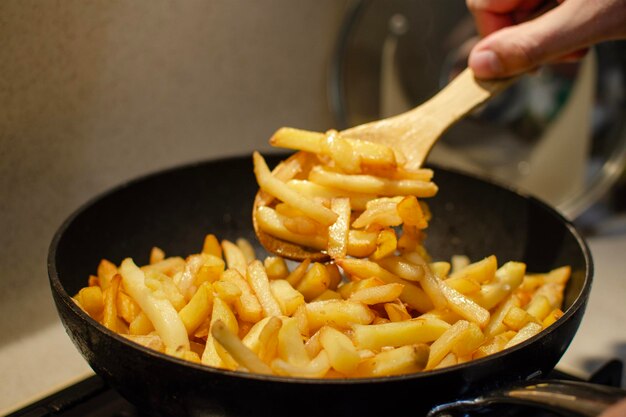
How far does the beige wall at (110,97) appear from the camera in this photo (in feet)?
4.86

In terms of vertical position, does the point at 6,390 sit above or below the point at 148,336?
below

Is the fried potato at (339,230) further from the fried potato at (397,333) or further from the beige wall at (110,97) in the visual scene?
the beige wall at (110,97)

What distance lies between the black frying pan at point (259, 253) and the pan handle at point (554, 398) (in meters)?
0.02

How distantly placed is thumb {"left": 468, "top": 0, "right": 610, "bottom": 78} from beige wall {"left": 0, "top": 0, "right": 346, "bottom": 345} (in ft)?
2.48

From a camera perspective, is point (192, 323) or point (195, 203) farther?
point (195, 203)

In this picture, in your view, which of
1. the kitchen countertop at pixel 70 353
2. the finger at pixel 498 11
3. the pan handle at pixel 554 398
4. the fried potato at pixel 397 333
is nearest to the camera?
the pan handle at pixel 554 398

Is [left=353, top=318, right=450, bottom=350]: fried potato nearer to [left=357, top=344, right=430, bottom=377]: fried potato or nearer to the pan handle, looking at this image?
[left=357, top=344, right=430, bottom=377]: fried potato

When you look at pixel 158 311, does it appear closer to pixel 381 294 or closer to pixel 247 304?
pixel 247 304

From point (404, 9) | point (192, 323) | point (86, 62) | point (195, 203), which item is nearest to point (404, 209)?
point (192, 323)

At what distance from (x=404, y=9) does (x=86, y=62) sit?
3.05 feet

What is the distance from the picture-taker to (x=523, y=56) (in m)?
1.36

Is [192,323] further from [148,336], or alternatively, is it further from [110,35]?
[110,35]

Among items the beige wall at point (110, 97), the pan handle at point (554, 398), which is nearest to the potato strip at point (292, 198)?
the pan handle at point (554, 398)

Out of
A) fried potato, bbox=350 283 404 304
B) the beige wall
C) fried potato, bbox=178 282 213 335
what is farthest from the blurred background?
fried potato, bbox=350 283 404 304
